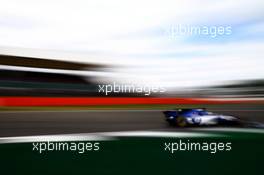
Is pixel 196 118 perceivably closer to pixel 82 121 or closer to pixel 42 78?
pixel 82 121

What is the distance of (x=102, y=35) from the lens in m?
2.20

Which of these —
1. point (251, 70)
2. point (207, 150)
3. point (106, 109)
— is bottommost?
point (207, 150)

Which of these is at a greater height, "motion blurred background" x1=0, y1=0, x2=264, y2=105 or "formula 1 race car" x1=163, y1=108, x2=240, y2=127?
"motion blurred background" x1=0, y1=0, x2=264, y2=105


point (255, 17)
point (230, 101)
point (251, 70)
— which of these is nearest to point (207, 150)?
point (230, 101)

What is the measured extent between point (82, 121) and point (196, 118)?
23.8 inches

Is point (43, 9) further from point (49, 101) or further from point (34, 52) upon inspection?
point (49, 101)

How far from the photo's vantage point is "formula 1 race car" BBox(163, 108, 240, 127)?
2246 millimetres

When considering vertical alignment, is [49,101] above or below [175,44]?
below

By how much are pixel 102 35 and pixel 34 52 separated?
0.36m
